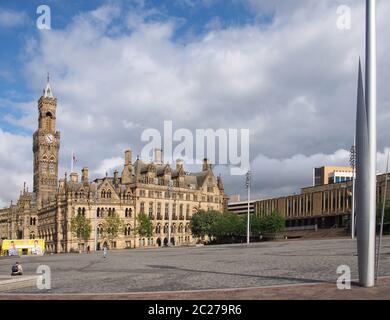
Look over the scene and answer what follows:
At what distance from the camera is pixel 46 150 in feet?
438

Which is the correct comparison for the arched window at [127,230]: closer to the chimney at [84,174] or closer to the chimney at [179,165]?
the chimney at [84,174]

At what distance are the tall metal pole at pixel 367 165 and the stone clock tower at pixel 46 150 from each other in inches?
4637

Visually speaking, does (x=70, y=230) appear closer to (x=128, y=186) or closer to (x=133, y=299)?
(x=128, y=186)

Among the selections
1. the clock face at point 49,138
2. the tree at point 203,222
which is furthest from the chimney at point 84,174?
the clock face at point 49,138

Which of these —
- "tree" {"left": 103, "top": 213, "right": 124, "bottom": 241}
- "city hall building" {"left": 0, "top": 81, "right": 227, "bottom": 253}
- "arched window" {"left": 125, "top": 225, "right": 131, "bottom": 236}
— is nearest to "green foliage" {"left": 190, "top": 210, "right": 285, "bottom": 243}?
"city hall building" {"left": 0, "top": 81, "right": 227, "bottom": 253}

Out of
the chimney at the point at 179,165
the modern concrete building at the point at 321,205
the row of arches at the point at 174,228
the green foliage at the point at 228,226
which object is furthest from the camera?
the chimney at the point at 179,165

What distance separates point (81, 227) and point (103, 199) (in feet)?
37.7

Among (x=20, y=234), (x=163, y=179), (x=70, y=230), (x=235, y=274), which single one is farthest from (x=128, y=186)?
(x=235, y=274)

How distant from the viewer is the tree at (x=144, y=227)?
102 m

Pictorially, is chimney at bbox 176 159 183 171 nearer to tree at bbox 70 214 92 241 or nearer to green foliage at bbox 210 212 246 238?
green foliage at bbox 210 212 246 238

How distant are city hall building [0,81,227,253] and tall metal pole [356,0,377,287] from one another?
7331 centimetres

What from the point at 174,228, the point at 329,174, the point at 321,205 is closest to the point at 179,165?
the point at 174,228

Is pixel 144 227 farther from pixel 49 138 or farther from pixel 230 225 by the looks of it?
pixel 49 138

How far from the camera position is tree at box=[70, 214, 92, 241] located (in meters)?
95.4
